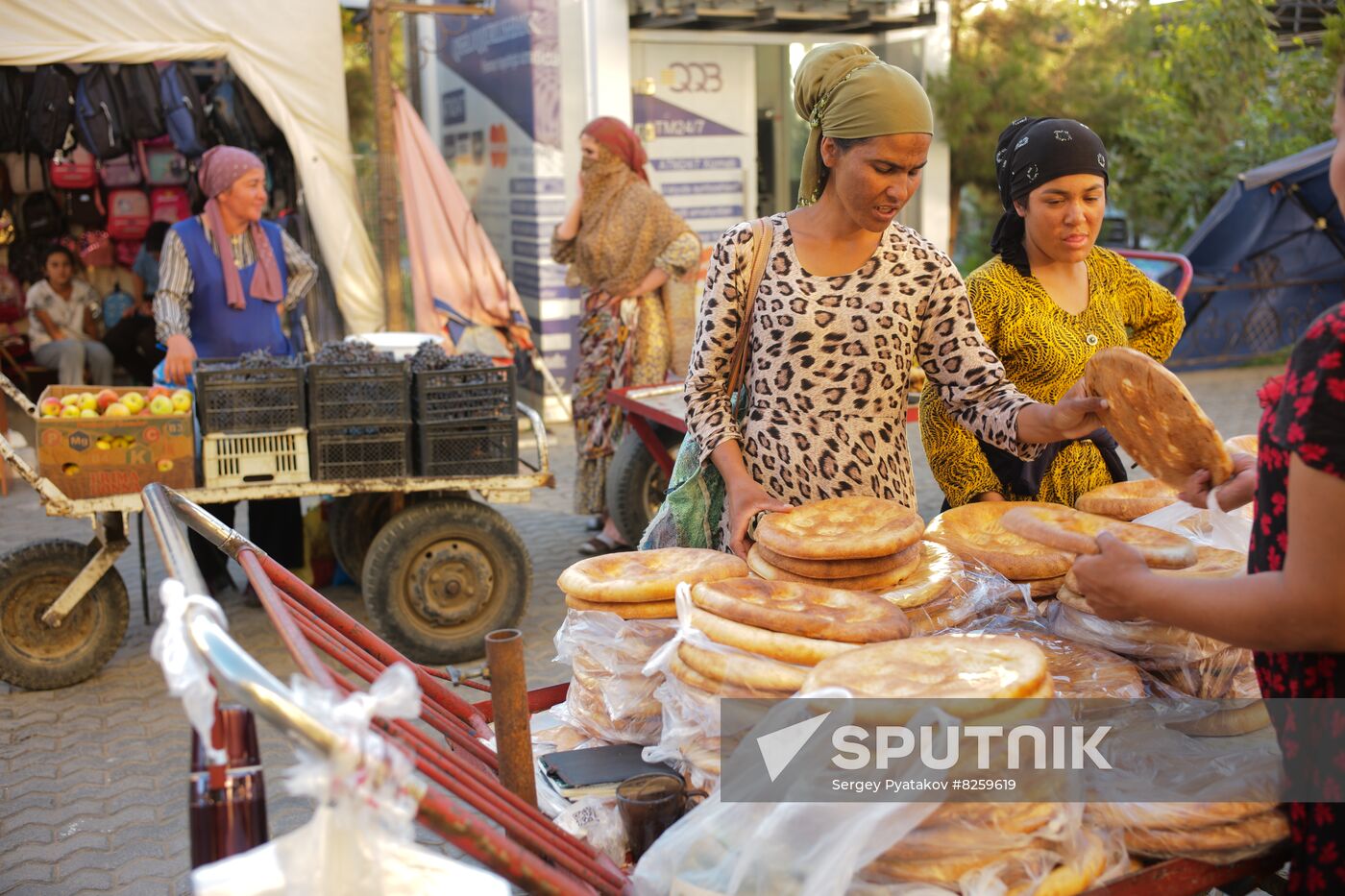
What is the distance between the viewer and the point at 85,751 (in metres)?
4.73

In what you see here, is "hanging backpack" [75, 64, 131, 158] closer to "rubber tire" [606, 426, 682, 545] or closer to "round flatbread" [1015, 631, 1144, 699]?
"rubber tire" [606, 426, 682, 545]

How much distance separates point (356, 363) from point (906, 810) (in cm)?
397

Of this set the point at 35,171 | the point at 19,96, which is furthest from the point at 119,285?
the point at 19,96

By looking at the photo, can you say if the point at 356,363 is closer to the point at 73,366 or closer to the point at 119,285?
the point at 73,366

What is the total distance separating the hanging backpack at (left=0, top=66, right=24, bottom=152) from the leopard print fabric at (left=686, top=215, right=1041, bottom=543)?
810 centimetres

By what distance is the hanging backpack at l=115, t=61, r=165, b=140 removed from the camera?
926 centimetres

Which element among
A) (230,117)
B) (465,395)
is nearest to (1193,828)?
(465,395)

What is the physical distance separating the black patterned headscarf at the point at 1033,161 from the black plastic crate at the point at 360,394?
2.63 meters

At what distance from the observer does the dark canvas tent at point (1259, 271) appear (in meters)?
12.4

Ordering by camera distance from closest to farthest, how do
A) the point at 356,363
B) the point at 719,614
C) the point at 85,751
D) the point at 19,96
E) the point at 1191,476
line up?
1. the point at 719,614
2. the point at 1191,476
3. the point at 85,751
4. the point at 356,363
5. the point at 19,96

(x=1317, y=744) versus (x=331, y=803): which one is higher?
(x=331, y=803)

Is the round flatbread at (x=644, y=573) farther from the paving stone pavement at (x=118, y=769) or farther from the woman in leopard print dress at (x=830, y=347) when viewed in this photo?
the paving stone pavement at (x=118, y=769)

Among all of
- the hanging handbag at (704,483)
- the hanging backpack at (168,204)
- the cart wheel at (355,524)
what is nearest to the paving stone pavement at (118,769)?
the cart wheel at (355,524)

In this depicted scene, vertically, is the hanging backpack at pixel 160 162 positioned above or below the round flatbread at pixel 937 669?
above
